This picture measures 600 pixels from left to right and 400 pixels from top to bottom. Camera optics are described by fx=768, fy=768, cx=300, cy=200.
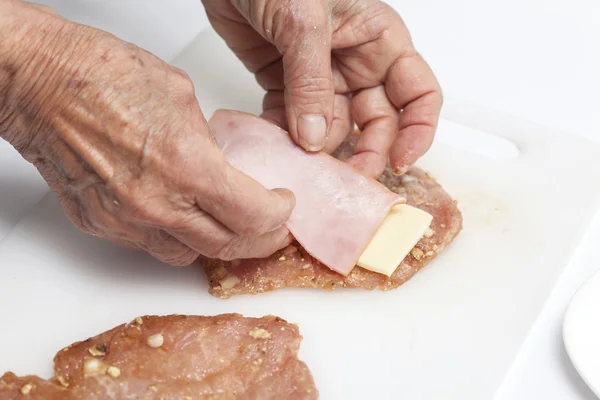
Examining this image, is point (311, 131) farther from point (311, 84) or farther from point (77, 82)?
point (77, 82)

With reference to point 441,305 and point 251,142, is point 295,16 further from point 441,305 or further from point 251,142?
Result: point 441,305

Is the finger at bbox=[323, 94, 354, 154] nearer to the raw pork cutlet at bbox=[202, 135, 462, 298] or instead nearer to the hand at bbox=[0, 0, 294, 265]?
Answer: the raw pork cutlet at bbox=[202, 135, 462, 298]

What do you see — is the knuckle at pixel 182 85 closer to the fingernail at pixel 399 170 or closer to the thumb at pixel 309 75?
the thumb at pixel 309 75

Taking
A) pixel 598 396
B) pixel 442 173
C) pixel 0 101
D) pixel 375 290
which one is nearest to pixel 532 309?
pixel 598 396

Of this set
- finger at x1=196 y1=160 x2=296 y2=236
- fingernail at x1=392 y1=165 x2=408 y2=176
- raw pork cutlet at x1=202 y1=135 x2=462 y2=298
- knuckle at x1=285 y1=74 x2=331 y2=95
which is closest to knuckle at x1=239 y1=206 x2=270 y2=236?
finger at x1=196 y1=160 x2=296 y2=236

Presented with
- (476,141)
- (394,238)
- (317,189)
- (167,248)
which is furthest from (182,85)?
(476,141)

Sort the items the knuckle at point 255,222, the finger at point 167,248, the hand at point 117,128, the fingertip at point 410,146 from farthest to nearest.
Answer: the fingertip at point 410,146 < the finger at point 167,248 < the knuckle at point 255,222 < the hand at point 117,128

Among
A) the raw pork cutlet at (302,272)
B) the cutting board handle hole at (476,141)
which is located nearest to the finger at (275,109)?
the raw pork cutlet at (302,272)
